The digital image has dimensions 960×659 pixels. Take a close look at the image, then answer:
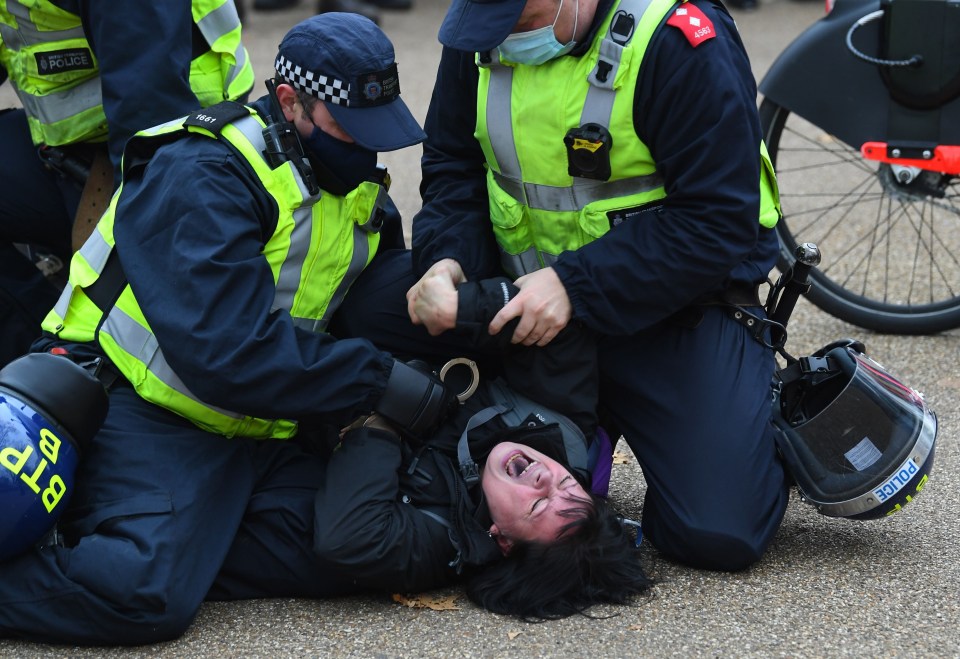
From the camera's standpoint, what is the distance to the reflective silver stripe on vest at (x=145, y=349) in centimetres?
324

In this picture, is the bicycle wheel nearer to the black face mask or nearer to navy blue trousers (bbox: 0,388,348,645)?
the black face mask

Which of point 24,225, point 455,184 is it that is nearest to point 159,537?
point 455,184

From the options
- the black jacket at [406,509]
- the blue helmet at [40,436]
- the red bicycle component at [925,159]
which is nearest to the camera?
the blue helmet at [40,436]

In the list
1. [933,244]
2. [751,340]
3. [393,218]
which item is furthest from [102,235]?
[933,244]

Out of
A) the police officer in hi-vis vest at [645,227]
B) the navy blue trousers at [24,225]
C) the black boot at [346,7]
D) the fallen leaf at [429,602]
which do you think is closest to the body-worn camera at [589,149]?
the police officer in hi-vis vest at [645,227]

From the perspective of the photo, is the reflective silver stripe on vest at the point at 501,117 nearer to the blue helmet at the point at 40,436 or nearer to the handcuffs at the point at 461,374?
the handcuffs at the point at 461,374

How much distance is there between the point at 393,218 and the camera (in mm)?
3871

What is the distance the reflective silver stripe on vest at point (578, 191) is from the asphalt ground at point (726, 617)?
0.92m

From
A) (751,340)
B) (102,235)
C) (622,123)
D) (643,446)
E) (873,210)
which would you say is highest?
(622,123)

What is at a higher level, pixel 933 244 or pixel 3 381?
pixel 3 381

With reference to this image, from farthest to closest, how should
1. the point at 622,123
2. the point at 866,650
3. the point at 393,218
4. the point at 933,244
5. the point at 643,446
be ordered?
the point at 933,244 < the point at 393,218 < the point at 643,446 < the point at 622,123 < the point at 866,650

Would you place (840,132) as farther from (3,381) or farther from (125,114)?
(3,381)

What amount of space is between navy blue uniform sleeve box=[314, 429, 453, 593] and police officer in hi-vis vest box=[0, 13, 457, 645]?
11cm

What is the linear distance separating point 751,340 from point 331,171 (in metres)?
1.25
